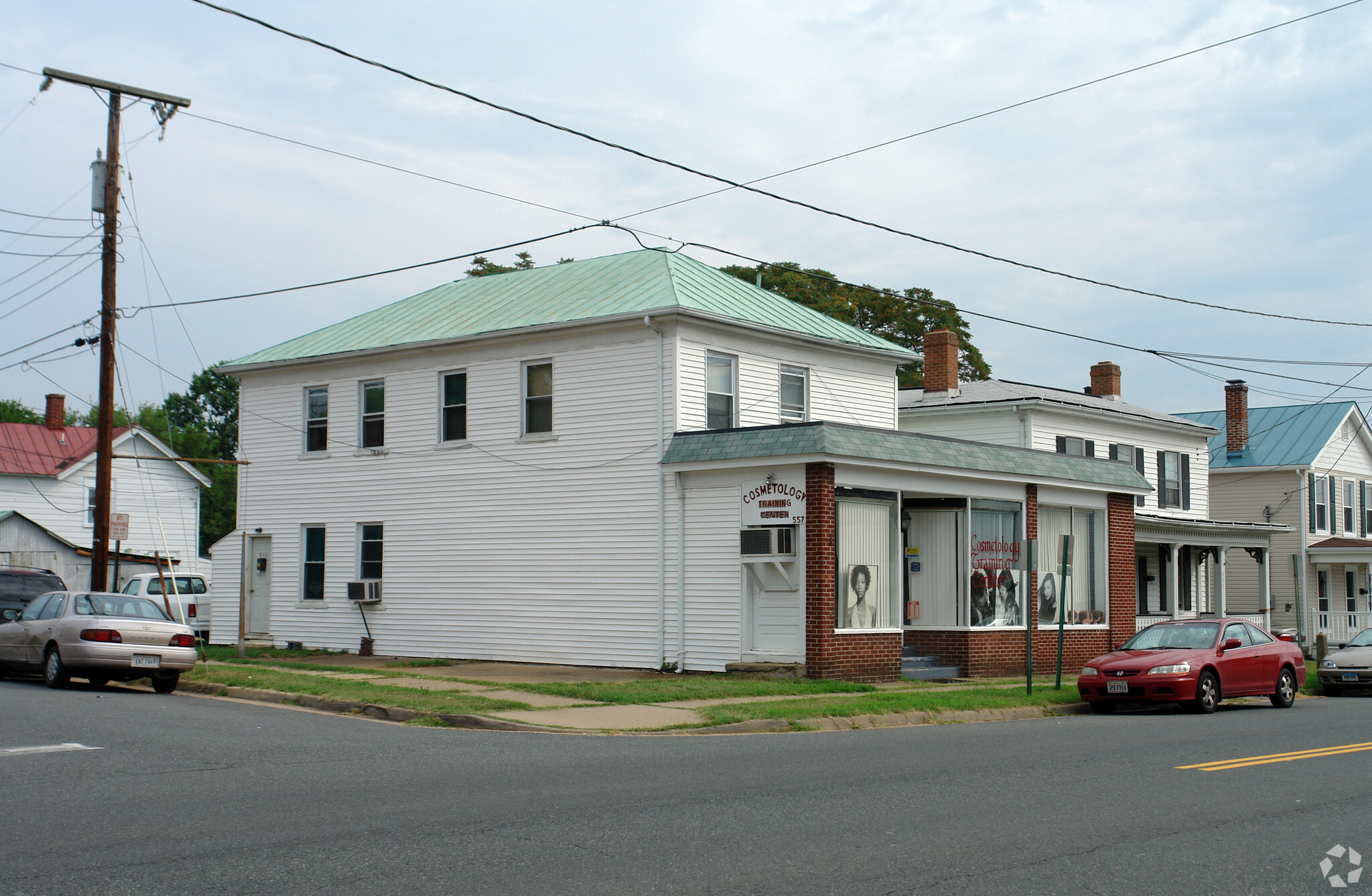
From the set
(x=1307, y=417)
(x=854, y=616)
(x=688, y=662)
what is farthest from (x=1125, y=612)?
(x=1307, y=417)

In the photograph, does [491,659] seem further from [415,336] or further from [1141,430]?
A: [1141,430]

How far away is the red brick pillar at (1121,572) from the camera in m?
26.3

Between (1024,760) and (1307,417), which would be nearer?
(1024,760)

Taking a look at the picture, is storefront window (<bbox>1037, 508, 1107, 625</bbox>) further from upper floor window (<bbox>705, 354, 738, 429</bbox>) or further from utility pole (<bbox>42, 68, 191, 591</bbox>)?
utility pole (<bbox>42, 68, 191, 591</bbox>)

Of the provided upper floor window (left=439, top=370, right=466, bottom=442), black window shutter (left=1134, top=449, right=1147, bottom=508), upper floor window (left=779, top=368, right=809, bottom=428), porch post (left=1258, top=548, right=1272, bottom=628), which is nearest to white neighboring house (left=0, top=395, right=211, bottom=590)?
upper floor window (left=439, top=370, right=466, bottom=442)

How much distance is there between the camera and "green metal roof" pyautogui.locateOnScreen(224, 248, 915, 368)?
23.7 meters

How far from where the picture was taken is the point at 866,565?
21031 mm

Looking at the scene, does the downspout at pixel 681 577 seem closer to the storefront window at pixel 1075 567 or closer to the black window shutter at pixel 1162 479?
the storefront window at pixel 1075 567

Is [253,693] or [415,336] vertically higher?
[415,336]

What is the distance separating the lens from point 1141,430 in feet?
126

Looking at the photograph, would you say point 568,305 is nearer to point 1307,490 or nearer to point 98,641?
point 98,641

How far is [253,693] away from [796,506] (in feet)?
28.5

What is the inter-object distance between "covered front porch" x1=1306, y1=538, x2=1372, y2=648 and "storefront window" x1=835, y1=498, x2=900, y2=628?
→ 81.0ft

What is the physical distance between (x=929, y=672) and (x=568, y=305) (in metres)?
9.68
